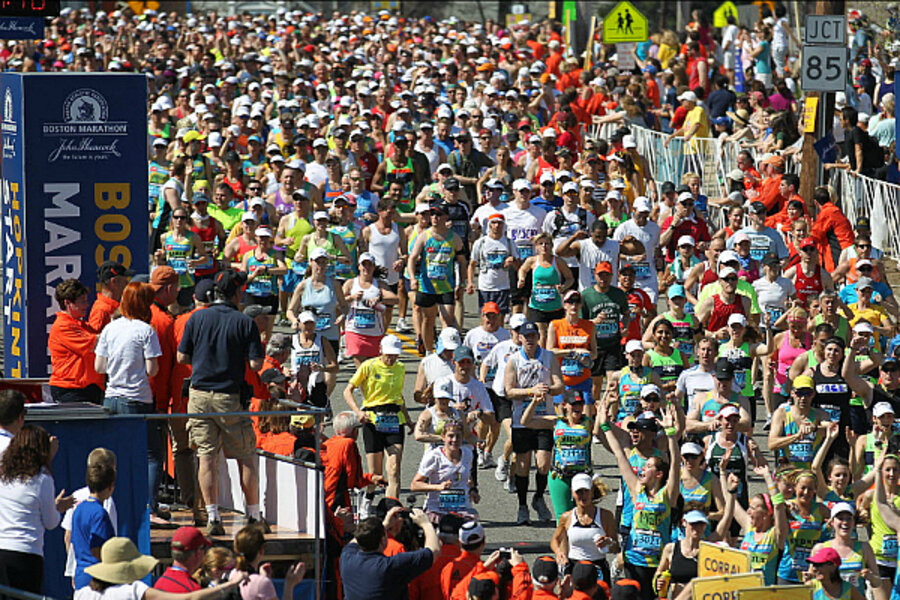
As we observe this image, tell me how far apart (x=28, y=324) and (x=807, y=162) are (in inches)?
446

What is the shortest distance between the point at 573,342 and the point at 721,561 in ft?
15.8

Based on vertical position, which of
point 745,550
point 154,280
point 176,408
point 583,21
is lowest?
point 745,550

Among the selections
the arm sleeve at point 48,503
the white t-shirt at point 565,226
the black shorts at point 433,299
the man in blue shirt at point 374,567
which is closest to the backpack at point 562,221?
the white t-shirt at point 565,226

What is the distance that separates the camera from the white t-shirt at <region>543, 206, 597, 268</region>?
1848 cm

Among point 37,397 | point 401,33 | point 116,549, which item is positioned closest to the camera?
point 116,549

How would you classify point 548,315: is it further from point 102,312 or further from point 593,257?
point 102,312

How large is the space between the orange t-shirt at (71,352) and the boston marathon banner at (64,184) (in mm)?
836

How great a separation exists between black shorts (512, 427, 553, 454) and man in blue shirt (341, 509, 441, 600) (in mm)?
3702

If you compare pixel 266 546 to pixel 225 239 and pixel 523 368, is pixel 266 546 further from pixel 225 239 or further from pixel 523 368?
pixel 225 239

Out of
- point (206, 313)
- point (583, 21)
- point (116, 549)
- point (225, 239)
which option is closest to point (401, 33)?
point (583, 21)

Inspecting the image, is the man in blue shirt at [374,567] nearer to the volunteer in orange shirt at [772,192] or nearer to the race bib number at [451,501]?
the race bib number at [451,501]

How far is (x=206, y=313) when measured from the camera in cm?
1175

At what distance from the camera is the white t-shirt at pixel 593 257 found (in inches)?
A: 698

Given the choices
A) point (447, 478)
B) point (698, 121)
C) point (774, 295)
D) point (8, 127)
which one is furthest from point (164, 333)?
point (698, 121)
